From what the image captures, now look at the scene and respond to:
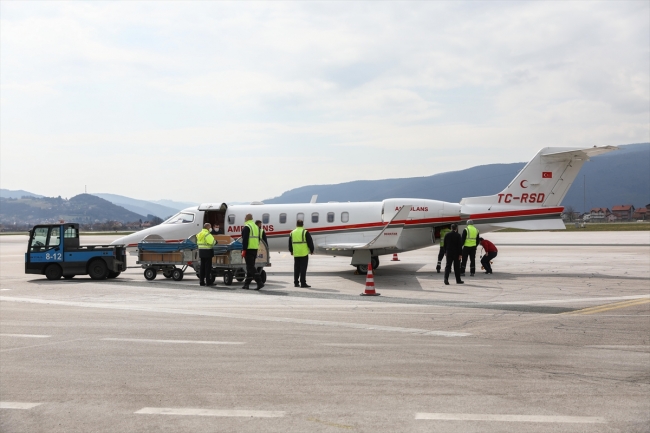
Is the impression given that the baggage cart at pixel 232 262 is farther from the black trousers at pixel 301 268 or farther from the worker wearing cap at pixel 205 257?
the black trousers at pixel 301 268

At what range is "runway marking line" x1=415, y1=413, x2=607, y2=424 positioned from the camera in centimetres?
628

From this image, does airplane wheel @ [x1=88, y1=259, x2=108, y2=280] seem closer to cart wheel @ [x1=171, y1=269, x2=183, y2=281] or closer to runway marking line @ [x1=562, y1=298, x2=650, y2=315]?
cart wheel @ [x1=171, y1=269, x2=183, y2=281]

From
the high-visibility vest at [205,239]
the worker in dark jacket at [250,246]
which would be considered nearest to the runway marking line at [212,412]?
the worker in dark jacket at [250,246]

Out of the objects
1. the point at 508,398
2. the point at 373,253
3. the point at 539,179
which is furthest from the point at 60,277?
the point at 508,398

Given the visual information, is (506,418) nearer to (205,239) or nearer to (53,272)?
(205,239)

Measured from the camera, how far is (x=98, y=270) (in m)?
Answer: 23.5

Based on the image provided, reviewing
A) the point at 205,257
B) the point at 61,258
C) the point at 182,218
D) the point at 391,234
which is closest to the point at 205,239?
the point at 205,257

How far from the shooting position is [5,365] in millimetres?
8953

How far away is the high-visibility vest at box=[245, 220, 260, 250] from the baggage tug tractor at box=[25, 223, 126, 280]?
709 centimetres

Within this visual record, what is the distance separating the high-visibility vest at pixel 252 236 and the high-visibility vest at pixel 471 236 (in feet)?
26.4

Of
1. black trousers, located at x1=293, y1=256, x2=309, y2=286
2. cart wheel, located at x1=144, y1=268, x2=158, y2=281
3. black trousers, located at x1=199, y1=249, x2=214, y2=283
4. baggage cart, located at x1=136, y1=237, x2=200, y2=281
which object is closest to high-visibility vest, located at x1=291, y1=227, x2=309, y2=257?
black trousers, located at x1=293, y1=256, x2=309, y2=286

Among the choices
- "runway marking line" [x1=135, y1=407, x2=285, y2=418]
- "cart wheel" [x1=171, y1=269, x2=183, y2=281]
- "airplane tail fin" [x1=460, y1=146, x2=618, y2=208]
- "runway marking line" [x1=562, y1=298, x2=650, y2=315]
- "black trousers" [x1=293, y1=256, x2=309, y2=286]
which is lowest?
"runway marking line" [x1=135, y1=407, x2=285, y2=418]

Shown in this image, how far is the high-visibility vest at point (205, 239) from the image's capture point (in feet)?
66.1

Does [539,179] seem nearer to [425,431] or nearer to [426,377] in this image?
[426,377]
